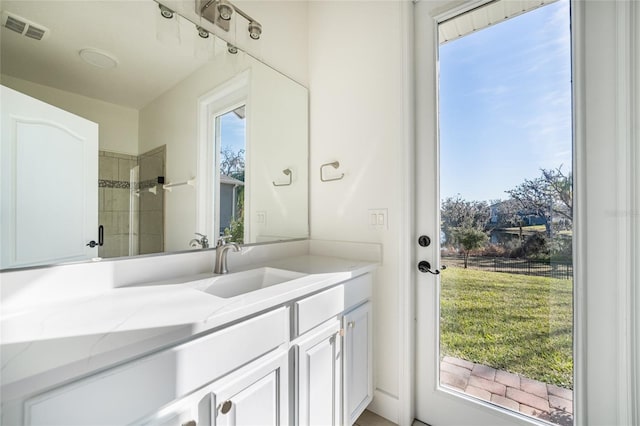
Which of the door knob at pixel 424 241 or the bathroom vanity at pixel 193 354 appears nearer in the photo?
the bathroom vanity at pixel 193 354

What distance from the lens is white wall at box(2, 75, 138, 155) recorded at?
2.89 feet

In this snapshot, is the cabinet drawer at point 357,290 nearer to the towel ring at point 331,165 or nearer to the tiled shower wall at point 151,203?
the towel ring at point 331,165

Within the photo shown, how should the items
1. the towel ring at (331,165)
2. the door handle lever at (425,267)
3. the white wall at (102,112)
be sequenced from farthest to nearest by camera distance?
the towel ring at (331,165)
the door handle lever at (425,267)
the white wall at (102,112)

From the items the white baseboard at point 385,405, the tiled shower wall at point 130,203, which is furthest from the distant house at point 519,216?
the tiled shower wall at point 130,203

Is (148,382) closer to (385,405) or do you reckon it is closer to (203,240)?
(203,240)

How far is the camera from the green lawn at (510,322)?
1.20 m

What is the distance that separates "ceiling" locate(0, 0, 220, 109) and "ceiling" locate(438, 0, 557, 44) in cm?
131

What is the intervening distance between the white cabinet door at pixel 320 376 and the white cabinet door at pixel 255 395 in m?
0.09

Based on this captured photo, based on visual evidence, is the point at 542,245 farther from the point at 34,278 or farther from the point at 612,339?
the point at 34,278

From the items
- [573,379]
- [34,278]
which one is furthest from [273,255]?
[573,379]

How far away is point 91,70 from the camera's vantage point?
3.33 feet

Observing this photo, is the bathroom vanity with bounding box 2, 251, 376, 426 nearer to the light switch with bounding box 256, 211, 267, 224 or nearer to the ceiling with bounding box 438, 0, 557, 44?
the light switch with bounding box 256, 211, 267, 224

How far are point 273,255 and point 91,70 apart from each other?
45.6 inches

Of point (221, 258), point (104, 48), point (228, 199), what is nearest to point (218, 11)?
point (104, 48)
